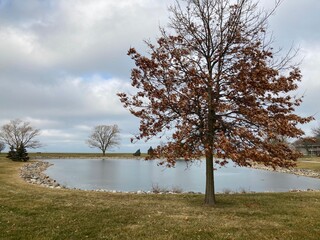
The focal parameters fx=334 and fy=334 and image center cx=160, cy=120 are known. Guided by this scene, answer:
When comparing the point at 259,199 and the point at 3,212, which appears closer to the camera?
the point at 3,212

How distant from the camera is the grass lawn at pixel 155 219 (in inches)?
323

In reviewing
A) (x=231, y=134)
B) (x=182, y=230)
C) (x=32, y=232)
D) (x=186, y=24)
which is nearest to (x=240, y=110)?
(x=231, y=134)

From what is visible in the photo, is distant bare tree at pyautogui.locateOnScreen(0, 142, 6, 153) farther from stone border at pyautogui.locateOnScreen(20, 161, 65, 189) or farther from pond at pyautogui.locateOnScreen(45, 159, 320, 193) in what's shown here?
stone border at pyautogui.locateOnScreen(20, 161, 65, 189)

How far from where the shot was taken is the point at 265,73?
1096cm

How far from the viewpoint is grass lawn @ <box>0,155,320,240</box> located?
8.20 metres

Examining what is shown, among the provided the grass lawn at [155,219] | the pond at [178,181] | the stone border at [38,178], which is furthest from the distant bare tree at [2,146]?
the grass lawn at [155,219]

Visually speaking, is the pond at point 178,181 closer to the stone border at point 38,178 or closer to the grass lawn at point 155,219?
the stone border at point 38,178

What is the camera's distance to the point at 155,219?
32.0 ft

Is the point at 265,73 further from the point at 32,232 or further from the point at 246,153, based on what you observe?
the point at 32,232

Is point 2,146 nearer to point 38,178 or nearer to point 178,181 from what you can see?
point 38,178

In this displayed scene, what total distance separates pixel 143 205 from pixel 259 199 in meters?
5.22

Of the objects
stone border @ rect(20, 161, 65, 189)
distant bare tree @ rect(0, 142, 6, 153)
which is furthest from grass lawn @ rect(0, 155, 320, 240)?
distant bare tree @ rect(0, 142, 6, 153)

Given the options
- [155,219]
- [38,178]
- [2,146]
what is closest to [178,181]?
[38,178]

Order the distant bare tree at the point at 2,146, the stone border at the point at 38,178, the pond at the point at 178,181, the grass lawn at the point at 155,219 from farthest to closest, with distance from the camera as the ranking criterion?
the distant bare tree at the point at 2,146 → the pond at the point at 178,181 → the stone border at the point at 38,178 → the grass lawn at the point at 155,219
